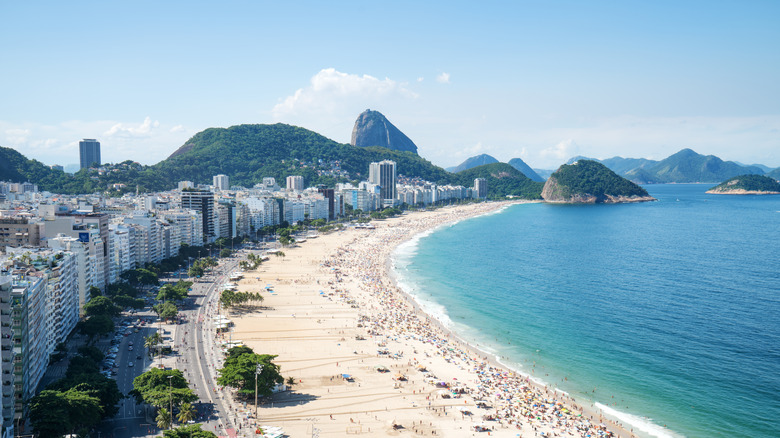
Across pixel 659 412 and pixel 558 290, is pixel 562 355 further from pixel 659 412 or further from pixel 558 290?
pixel 558 290

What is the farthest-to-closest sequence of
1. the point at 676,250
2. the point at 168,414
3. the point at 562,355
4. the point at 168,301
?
1. the point at 676,250
2. the point at 168,301
3. the point at 562,355
4. the point at 168,414

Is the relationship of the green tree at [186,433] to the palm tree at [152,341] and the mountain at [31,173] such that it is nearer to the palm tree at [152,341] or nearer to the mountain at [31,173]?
the palm tree at [152,341]

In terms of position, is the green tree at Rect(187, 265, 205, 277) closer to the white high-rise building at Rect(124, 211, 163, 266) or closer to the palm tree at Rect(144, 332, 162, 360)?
the white high-rise building at Rect(124, 211, 163, 266)

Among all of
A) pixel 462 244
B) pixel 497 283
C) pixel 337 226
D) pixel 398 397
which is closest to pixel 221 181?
pixel 337 226

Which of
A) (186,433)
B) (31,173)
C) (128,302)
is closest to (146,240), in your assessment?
(128,302)

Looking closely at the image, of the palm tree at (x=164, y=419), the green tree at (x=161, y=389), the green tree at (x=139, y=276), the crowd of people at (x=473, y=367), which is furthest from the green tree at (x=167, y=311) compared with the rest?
the palm tree at (x=164, y=419)

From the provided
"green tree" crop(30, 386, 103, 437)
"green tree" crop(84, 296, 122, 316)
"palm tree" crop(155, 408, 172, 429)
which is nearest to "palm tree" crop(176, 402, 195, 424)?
"palm tree" crop(155, 408, 172, 429)

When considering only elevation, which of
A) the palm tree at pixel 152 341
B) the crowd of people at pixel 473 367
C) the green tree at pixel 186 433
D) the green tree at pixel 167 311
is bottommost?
the crowd of people at pixel 473 367
